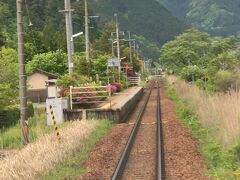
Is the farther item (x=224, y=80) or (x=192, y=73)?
(x=192, y=73)

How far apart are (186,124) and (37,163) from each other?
40.9 ft

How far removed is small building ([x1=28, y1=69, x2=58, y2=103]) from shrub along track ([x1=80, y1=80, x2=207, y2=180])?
30851 mm

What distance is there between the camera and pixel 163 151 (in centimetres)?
1653

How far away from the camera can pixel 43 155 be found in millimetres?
13703

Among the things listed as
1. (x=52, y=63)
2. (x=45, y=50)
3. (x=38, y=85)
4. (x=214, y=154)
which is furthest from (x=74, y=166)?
(x=45, y=50)

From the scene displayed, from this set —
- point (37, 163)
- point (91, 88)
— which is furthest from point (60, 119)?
point (37, 163)

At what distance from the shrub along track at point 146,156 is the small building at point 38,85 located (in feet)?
101

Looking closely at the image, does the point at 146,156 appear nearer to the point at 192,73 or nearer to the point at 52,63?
the point at 192,73

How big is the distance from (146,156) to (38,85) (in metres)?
43.0

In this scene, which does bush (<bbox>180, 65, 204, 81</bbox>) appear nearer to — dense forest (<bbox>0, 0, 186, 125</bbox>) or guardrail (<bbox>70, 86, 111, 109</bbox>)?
dense forest (<bbox>0, 0, 186, 125</bbox>)

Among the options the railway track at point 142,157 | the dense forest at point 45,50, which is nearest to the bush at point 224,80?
the railway track at point 142,157

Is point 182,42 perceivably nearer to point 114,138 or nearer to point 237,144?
point 114,138

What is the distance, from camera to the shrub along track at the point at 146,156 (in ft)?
42.9

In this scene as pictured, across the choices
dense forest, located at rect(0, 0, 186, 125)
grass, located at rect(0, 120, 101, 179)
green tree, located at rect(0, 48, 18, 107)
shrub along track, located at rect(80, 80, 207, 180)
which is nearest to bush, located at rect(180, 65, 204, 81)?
dense forest, located at rect(0, 0, 186, 125)
